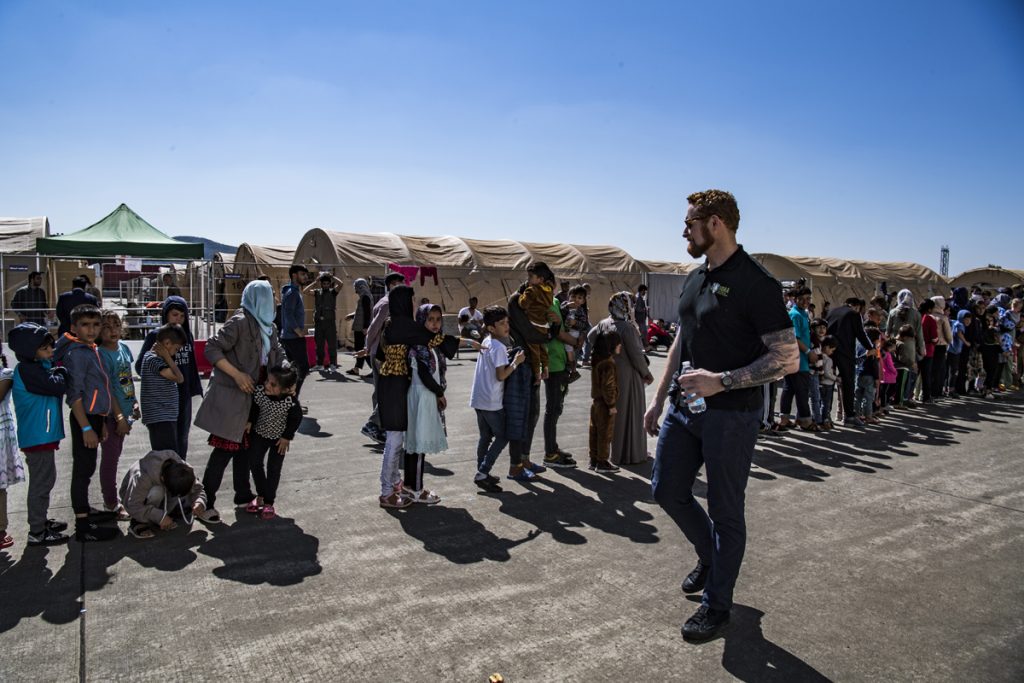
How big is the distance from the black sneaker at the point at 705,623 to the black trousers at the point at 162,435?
3811mm

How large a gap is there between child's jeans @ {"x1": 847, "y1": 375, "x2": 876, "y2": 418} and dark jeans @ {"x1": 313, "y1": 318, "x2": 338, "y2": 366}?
9.07 metres

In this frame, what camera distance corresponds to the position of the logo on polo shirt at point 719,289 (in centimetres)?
345

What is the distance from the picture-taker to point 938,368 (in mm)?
12352

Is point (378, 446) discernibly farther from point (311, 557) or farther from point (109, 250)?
point (109, 250)

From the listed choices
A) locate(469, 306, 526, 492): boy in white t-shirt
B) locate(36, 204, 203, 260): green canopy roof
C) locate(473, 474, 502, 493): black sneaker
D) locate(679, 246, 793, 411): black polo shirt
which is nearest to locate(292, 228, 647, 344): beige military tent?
locate(36, 204, 203, 260): green canopy roof

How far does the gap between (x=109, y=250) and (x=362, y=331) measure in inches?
342

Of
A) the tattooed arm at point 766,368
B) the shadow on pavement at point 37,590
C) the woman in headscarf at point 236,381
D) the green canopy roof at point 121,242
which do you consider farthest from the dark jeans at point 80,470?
the green canopy roof at point 121,242

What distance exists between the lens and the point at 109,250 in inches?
714

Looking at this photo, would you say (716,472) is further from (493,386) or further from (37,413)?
(37,413)

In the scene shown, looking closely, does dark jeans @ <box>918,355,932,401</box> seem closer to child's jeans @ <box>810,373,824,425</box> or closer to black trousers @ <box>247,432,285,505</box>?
child's jeans @ <box>810,373,824,425</box>

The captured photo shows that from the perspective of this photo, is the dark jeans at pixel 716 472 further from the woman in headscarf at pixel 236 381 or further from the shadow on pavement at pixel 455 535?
the woman in headscarf at pixel 236 381

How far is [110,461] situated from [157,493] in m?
0.60

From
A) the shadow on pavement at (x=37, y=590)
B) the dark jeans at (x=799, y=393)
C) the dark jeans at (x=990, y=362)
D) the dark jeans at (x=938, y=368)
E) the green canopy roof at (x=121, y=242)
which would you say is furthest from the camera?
the green canopy roof at (x=121, y=242)

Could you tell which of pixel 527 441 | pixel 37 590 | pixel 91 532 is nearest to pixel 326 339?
pixel 527 441
